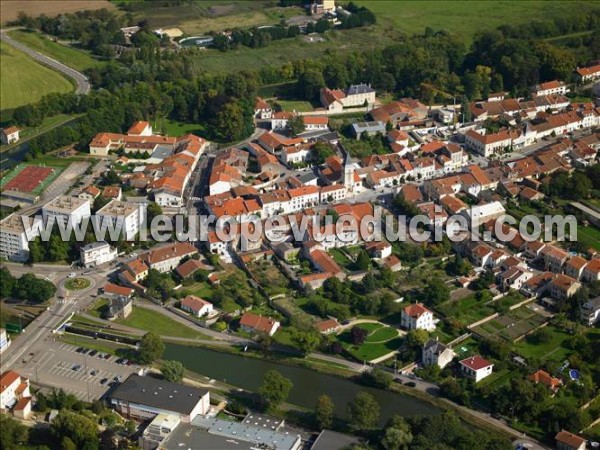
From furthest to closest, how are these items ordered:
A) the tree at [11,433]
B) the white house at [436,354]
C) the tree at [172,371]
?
1. the white house at [436,354]
2. the tree at [172,371]
3. the tree at [11,433]

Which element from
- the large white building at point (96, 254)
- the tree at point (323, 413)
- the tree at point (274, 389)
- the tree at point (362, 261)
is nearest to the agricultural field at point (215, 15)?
the large white building at point (96, 254)

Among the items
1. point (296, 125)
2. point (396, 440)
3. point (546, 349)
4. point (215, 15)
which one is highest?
point (215, 15)

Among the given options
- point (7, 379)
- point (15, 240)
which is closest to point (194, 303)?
point (7, 379)

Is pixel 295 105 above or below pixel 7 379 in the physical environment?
above

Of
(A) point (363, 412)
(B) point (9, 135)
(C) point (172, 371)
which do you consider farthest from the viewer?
(B) point (9, 135)

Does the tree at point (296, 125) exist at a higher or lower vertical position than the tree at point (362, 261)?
higher

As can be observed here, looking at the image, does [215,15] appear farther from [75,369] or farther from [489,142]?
[75,369]

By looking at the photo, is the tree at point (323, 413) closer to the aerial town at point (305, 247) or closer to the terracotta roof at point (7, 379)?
the aerial town at point (305, 247)
